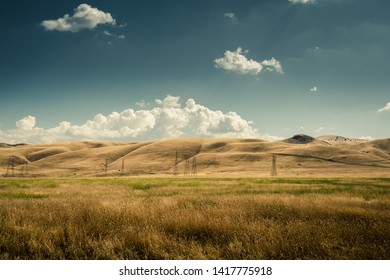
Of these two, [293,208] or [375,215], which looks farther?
[293,208]

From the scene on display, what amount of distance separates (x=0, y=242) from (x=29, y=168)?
510ft

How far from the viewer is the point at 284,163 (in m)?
126

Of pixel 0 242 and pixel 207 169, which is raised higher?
pixel 0 242

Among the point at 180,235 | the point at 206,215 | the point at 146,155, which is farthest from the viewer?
the point at 146,155

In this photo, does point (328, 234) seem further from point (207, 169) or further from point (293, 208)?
point (207, 169)

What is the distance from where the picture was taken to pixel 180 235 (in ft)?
22.7

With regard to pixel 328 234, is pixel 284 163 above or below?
below

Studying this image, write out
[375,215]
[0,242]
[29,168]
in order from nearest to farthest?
[0,242], [375,215], [29,168]

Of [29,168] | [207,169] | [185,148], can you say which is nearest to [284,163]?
[207,169]

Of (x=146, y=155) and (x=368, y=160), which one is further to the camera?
(x=146, y=155)

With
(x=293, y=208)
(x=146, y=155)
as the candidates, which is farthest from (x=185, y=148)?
(x=293, y=208)
